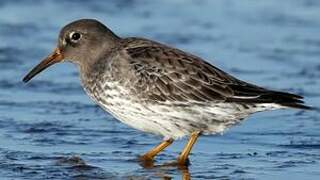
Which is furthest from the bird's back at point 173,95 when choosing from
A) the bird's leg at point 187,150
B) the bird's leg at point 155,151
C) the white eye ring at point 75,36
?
the white eye ring at point 75,36

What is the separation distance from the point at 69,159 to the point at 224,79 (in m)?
1.80

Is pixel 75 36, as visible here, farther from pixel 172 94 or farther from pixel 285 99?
pixel 285 99

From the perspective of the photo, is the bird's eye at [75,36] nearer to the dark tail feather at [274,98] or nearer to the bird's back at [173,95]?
the bird's back at [173,95]

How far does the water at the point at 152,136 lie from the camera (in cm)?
1094

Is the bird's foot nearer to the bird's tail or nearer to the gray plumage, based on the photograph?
the gray plumage

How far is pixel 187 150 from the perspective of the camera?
36.5ft

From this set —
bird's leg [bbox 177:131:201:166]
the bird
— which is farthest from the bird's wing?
bird's leg [bbox 177:131:201:166]

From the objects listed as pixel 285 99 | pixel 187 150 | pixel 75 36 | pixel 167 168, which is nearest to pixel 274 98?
pixel 285 99

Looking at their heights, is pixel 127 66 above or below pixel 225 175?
above

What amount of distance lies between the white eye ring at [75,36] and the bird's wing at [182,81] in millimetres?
713

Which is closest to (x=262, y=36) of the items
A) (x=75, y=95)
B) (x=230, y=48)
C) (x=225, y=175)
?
(x=230, y=48)

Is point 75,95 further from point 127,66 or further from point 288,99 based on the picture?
point 288,99

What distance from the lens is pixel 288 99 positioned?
10688mm

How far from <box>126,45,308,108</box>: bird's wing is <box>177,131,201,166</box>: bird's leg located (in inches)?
17.0
